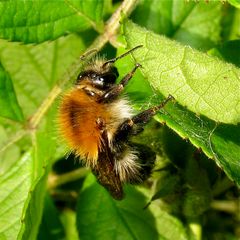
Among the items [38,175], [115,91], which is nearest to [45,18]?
[115,91]

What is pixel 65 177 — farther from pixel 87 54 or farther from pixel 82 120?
pixel 82 120

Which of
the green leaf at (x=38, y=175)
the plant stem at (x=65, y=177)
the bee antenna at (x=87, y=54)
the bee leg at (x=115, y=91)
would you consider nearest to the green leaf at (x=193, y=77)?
the bee leg at (x=115, y=91)

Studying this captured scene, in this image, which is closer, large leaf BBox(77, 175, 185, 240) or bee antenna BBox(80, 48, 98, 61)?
bee antenna BBox(80, 48, 98, 61)

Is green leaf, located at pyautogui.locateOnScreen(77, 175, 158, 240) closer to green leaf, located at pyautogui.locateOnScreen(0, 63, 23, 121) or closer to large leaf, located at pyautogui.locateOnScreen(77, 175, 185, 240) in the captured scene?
large leaf, located at pyautogui.locateOnScreen(77, 175, 185, 240)

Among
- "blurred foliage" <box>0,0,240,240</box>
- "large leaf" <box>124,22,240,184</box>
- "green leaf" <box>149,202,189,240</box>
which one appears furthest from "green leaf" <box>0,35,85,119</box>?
"large leaf" <box>124,22,240,184</box>

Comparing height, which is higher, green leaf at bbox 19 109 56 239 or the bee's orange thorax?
the bee's orange thorax
